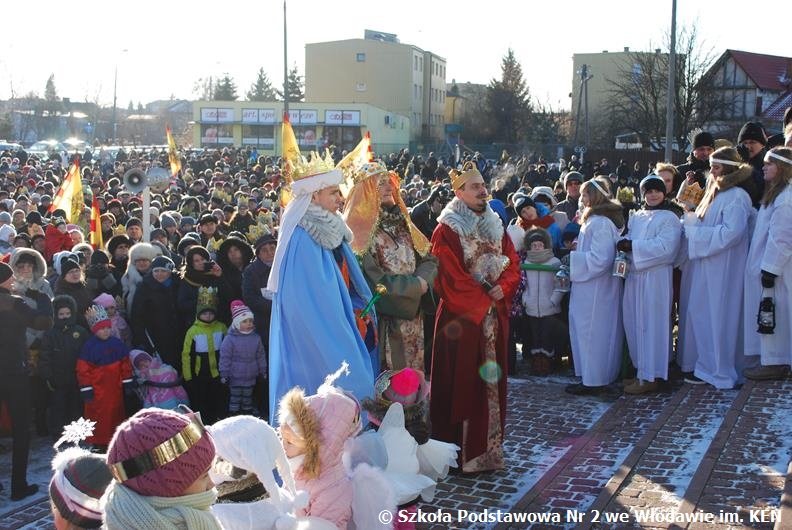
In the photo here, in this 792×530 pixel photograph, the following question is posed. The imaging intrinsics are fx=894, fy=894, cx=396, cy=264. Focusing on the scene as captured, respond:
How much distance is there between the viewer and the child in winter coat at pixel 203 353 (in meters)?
8.28

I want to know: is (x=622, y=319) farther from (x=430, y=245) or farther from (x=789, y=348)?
(x=430, y=245)

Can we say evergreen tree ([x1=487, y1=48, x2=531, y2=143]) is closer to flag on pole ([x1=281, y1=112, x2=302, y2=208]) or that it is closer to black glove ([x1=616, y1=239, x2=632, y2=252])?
black glove ([x1=616, y1=239, x2=632, y2=252])

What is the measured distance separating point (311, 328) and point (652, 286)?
164 inches

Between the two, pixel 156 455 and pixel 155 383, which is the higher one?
pixel 156 455

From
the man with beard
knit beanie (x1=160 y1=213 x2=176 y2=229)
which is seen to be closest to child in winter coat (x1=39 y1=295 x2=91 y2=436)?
knit beanie (x1=160 y1=213 x2=176 y2=229)

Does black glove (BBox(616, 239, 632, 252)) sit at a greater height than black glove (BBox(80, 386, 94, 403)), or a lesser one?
greater

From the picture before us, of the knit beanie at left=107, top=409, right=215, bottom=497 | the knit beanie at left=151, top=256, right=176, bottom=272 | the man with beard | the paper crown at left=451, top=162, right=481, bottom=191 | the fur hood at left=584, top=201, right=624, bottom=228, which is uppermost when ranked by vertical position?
the man with beard

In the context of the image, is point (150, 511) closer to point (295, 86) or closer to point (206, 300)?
point (206, 300)

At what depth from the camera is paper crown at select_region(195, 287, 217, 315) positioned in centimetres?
831

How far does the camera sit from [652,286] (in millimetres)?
8281

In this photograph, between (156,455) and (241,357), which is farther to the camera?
(241,357)

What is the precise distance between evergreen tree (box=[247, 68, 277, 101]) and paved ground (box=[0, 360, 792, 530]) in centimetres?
8988

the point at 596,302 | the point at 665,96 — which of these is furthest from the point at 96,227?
the point at 665,96

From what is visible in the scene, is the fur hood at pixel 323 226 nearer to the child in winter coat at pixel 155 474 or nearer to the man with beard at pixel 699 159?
the child in winter coat at pixel 155 474
